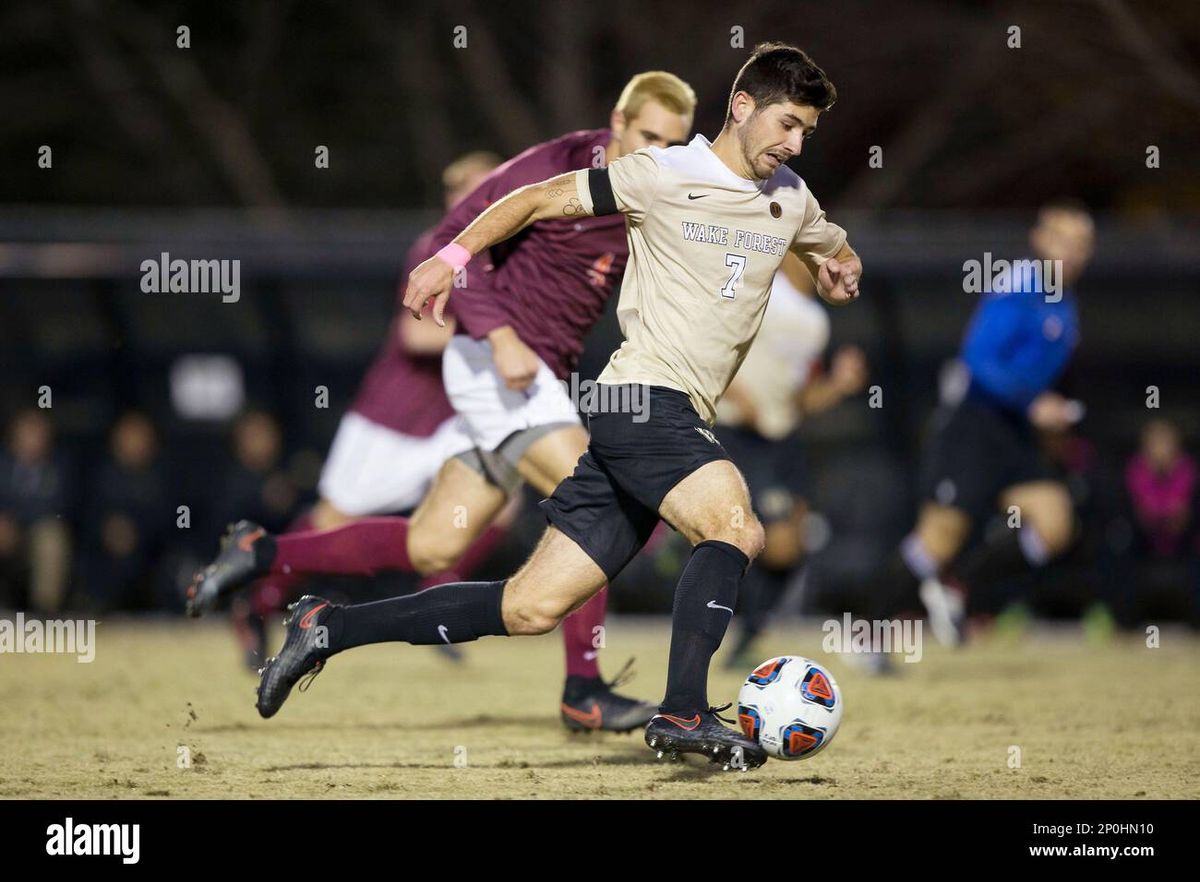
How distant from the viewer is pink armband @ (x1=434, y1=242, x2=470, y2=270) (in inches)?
231

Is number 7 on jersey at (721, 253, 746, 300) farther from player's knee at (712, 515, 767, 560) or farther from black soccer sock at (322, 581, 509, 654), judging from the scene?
black soccer sock at (322, 581, 509, 654)

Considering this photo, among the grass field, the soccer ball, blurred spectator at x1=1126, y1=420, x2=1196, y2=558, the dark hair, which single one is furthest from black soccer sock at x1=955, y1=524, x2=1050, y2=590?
the dark hair

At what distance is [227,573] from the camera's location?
766 centimetres

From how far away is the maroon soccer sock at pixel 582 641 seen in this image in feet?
24.1

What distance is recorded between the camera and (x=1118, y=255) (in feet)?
48.7

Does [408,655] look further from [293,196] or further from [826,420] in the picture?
[293,196]

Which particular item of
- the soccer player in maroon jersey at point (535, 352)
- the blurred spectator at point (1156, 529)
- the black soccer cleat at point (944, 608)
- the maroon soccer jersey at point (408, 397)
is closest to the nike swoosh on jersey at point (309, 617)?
the soccer player in maroon jersey at point (535, 352)

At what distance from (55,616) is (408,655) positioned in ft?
12.5

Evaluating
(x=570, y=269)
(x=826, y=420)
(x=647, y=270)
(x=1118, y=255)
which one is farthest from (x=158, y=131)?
(x=647, y=270)

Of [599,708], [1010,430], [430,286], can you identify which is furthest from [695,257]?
[1010,430]

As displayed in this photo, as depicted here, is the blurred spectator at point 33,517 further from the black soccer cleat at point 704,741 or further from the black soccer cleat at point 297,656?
the black soccer cleat at point 704,741

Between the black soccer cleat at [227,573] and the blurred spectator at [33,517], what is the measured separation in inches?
294

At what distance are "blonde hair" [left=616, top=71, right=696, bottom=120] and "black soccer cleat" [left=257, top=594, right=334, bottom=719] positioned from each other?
220 centimetres

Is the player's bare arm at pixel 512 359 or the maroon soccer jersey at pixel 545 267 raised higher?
the maroon soccer jersey at pixel 545 267
